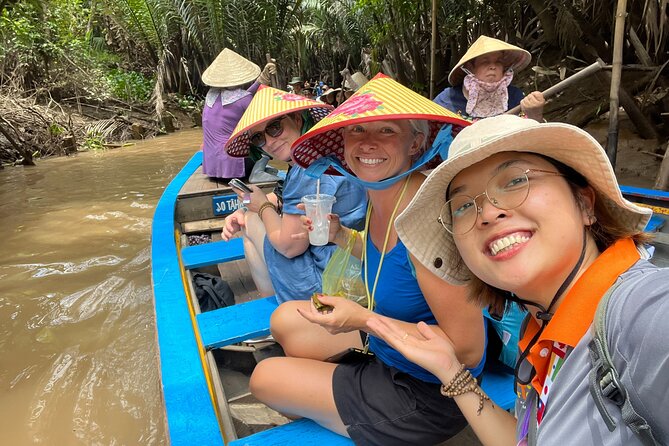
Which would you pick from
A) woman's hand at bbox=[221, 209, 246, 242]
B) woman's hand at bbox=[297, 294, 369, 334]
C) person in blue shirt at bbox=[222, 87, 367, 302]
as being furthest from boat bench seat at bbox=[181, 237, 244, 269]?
woman's hand at bbox=[297, 294, 369, 334]

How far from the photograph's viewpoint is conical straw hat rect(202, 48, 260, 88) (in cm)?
388

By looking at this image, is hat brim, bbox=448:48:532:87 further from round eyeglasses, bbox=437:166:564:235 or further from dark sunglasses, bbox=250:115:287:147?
round eyeglasses, bbox=437:166:564:235

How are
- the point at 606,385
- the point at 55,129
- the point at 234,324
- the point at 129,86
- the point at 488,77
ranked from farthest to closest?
1. the point at 129,86
2. the point at 55,129
3. the point at 488,77
4. the point at 234,324
5. the point at 606,385

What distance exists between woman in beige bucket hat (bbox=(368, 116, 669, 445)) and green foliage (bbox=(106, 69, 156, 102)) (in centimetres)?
1430

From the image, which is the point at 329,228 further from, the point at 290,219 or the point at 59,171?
the point at 59,171

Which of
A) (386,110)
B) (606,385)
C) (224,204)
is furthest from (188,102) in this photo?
(606,385)

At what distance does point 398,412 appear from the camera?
1298 mm

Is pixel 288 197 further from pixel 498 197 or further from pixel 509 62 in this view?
pixel 509 62

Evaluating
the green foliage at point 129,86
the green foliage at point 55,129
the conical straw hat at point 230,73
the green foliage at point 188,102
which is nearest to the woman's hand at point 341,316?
the conical straw hat at point 230,73

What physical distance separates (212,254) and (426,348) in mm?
2133

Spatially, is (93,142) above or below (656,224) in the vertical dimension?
below

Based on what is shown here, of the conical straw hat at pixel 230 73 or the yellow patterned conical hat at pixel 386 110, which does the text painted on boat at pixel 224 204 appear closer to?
the conical straw hat at pixel 230 73

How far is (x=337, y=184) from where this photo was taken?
6.47ft

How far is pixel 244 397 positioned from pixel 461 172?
1520 mm
